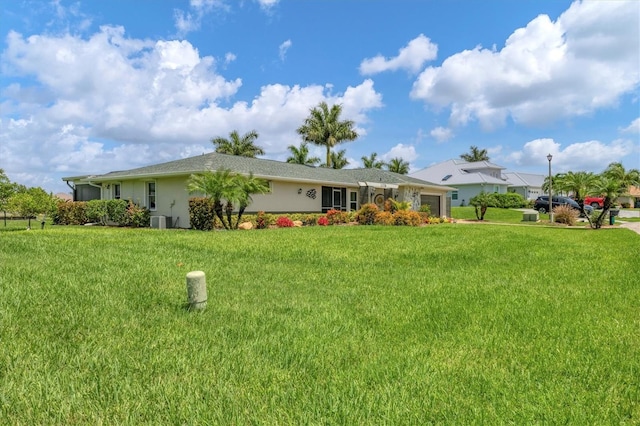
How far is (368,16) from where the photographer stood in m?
17.6

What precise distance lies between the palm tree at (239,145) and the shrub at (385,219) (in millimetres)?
25420

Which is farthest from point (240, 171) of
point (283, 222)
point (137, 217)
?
point (137, 217)

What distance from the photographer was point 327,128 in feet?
146

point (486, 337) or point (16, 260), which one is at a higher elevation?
point (16, 260)

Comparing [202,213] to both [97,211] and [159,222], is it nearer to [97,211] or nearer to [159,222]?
[159,222]

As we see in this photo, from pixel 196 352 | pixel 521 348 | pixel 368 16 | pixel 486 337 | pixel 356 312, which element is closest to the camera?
pixel 196 352

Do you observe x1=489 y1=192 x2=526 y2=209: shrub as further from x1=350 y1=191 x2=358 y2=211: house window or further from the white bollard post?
the white bollard post

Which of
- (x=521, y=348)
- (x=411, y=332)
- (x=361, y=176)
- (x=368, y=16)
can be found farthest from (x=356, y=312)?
(x=361, y=176)

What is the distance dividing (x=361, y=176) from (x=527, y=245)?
717 inches

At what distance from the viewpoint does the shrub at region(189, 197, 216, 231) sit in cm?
1757

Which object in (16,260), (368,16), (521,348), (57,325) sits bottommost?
(521,348)

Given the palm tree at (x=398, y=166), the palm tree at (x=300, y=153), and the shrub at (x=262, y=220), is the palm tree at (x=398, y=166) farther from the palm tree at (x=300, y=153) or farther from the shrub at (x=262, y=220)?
the shrub at (x=262, y=220)

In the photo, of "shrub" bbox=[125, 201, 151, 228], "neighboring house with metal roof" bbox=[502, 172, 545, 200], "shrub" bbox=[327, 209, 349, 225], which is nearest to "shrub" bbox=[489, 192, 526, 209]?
"neighboring house with metal roof" bbox=[502, 172, 545, 200]

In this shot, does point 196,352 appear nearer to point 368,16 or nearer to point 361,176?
point 368,16
